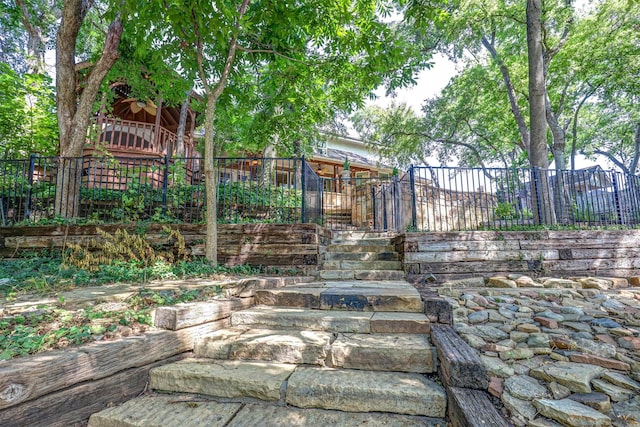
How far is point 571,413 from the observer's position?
54.4 inches

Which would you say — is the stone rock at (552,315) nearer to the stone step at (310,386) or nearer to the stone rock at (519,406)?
the stone rock at (519,406)

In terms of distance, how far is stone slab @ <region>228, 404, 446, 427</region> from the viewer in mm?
1503

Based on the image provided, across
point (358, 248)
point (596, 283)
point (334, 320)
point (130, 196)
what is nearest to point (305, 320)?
point (334, 320)

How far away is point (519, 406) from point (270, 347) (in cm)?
151

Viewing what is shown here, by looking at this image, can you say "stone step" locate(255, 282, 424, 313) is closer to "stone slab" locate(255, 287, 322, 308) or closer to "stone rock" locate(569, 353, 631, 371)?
"stone slab" locate(255, 287, 322, 308)

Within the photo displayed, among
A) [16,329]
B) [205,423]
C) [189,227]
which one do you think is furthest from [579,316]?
[189,227]

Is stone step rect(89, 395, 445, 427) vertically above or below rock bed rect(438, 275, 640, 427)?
→ below

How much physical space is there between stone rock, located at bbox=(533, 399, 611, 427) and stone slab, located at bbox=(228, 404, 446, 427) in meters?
0.51

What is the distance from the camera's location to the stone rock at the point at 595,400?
146 cm

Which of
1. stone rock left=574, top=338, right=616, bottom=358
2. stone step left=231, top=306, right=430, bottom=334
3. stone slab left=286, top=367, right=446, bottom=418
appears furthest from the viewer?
stone step left=231, top=306, right=430, bottom=334

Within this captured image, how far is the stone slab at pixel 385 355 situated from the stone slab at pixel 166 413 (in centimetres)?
71

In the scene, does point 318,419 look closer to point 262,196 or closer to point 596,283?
point 596,283

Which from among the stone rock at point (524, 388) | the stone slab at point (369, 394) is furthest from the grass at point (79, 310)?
the stone rock at point (524, 388)

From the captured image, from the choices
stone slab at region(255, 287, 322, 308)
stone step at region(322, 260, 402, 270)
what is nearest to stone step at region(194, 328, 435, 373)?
stone slab at region(255, 287, 322, 308)
